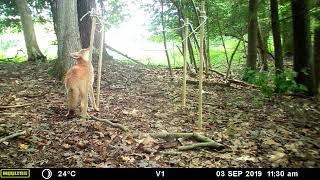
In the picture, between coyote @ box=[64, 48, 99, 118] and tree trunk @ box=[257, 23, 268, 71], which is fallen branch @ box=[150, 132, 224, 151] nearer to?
coyote @ box=[64, 48, 99, 118]

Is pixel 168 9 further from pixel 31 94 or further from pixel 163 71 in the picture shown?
pixel 31 94

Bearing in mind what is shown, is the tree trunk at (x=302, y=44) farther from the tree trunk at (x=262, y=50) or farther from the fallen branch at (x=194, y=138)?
the fallen branch at (x=194, y=138)

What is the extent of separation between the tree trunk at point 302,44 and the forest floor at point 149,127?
569 mm

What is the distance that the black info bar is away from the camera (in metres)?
4.17

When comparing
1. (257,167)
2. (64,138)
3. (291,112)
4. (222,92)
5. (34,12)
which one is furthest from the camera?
(34,12)

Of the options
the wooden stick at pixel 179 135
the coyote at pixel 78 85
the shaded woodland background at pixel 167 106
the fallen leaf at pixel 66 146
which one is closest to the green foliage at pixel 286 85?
the shaded woodland background at pixel 167 106

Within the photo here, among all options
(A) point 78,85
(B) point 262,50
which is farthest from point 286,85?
(A) point 78,85

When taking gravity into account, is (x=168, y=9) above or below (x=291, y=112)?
above

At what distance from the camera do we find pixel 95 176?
13.7 ft

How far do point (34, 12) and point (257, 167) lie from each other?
42.7 feet

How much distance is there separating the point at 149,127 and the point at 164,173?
172cm

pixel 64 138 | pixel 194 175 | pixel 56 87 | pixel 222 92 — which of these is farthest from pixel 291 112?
pixel 56 87

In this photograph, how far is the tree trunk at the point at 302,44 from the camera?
8500 millimetres

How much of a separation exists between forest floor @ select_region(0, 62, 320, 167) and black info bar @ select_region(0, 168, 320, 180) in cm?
19
